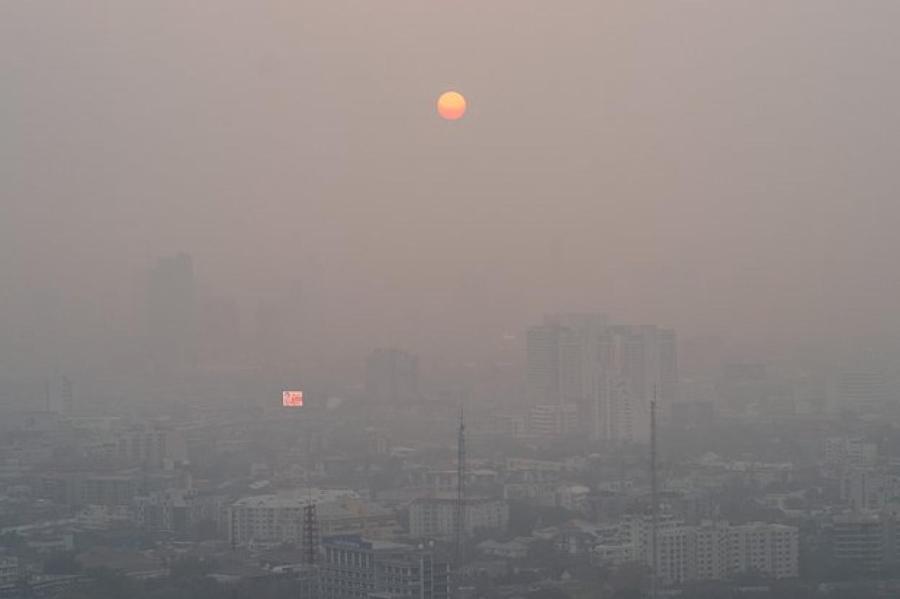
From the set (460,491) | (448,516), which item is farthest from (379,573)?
(460,491)

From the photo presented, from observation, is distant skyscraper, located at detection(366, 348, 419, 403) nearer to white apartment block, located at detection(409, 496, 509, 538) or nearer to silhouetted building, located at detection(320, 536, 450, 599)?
white apartment block, located at detection(409, 496, 509, 538)

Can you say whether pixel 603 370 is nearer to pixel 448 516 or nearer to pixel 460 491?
pixel 460 491

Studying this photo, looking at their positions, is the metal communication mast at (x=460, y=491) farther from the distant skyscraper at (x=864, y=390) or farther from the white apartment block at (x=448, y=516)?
the distant skyscraper at (x=864, y=390)

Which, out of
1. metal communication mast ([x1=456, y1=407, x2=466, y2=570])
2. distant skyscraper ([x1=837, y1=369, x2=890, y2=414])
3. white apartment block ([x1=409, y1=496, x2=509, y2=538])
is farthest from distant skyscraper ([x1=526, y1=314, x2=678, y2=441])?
white apartment block ([x1=409, y1=496, x2=509, y2=538])

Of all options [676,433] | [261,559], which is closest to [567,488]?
[676,433]

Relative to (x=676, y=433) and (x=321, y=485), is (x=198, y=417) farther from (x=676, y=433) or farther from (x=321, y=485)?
(x=676, y=433)

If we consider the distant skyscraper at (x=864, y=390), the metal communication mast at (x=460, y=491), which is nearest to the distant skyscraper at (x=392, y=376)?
the metal communication mast at (x=460, y=491)
